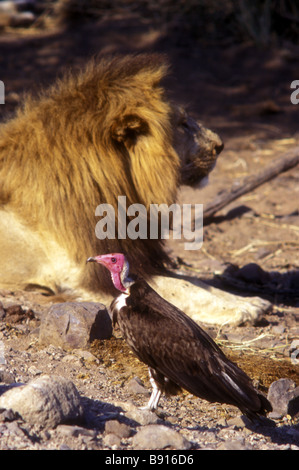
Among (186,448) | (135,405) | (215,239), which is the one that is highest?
(186,448)

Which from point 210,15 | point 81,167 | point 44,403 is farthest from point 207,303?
point 210,15

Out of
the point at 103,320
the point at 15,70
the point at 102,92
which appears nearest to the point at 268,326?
the point at 103,320

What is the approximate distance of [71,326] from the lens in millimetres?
3258

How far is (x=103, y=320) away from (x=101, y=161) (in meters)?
0.93

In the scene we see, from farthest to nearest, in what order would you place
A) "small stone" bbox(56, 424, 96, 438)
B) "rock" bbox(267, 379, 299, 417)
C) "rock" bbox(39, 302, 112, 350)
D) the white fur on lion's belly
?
the white fur on lion's belly → "rock" bbox(39, 302, 112, 350) → "rock" bbox(267, 379, 299, 417) → "small stone" bbox(56, 424, 96, 438)

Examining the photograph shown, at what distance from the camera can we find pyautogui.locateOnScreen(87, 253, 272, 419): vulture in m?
2.44

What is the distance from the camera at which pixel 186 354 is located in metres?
2.48

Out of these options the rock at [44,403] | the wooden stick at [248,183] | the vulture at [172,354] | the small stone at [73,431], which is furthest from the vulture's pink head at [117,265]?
the wooden stick at [248,183]

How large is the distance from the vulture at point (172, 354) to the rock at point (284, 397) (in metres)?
0.43

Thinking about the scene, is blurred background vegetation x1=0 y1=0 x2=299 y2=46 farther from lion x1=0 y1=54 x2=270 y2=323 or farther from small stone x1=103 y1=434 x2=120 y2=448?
small stone x1=103 y1=434 x2=120 y2=448

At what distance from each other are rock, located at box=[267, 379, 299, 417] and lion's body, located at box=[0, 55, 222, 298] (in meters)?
1.21

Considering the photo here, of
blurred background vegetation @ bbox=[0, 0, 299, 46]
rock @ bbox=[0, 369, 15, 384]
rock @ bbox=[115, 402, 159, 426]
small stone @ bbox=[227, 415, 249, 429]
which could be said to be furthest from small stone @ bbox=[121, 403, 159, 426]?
blurred background vegetation @ bbox=[0, 0, 299, 46]

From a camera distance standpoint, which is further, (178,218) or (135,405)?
(178,218)

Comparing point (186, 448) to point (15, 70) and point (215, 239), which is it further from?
point (15, 70)
